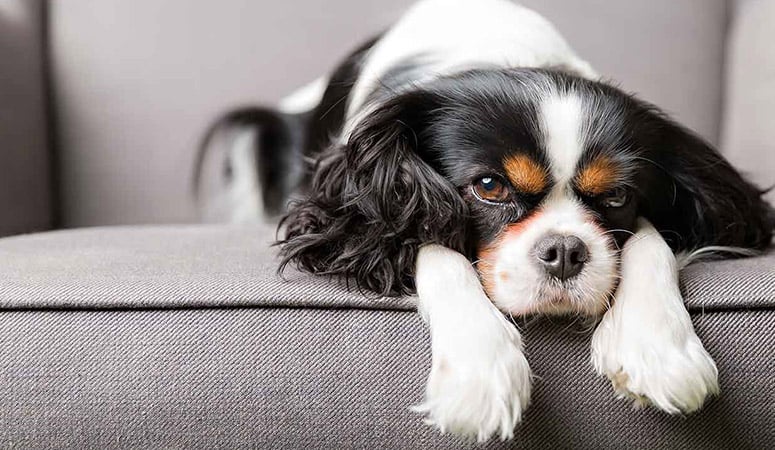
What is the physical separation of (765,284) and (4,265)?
3.74 feet

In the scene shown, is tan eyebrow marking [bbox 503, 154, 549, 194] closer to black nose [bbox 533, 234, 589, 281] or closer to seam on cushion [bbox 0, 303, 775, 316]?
black nose [bbox 533, 234, 589, 281]

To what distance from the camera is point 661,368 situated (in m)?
0.99

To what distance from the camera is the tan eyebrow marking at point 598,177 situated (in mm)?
1255

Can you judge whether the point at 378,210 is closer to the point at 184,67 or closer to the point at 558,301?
the point at 558,301

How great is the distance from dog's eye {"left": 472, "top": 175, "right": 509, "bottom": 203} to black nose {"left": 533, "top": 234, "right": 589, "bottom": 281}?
0.42ft

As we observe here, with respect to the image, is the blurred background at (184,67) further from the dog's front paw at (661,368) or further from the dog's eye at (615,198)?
the dog's front paw at (661,368)

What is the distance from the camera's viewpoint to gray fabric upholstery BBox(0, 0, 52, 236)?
1.92 metres

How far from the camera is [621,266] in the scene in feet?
3.95

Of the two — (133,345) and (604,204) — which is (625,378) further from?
Answer: (133,345)

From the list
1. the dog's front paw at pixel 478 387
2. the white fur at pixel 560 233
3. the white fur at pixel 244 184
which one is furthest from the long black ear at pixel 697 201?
A: the white fur at pixel 244 184

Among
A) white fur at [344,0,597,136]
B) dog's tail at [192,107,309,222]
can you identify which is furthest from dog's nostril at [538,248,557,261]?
dog's tail at [192,107,309,222]

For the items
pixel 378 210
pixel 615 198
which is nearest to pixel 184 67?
pixel 378 210

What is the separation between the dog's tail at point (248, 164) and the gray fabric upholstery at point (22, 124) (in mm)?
415

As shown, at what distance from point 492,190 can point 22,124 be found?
4.24 ft
